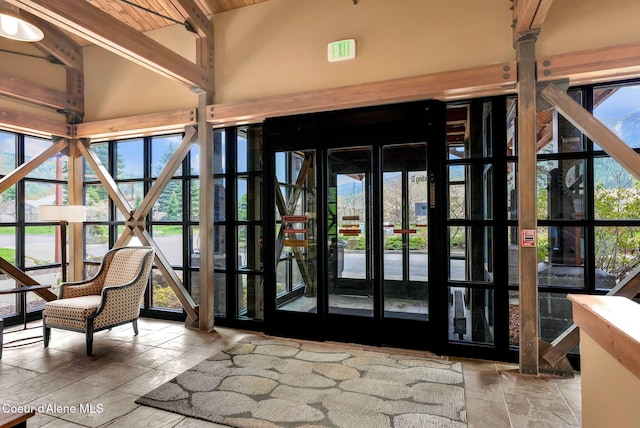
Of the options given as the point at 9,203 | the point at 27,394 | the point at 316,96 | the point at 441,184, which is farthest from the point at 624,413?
the point at 9,203

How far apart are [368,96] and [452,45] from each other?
3.16 feet

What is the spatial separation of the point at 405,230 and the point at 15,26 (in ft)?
13.4

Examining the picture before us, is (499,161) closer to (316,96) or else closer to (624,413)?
(316,96)

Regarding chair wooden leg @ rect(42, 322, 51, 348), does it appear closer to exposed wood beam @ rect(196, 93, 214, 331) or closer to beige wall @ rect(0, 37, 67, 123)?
exposed wood beam @ rect(196, 93, 214, 331)

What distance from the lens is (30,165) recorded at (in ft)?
15.9

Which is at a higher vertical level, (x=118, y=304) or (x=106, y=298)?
(x=106, y=298)

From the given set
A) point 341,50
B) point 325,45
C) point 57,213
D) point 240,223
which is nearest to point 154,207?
point 57,213

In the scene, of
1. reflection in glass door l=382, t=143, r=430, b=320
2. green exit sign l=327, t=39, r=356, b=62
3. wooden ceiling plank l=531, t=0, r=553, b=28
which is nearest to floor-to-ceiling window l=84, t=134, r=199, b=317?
green exit sign l=327, t=39, r=356, b=62

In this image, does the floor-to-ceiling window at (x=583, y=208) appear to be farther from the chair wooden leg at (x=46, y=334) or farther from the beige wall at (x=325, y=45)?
the chair wooden leg at (x=46, y=334)

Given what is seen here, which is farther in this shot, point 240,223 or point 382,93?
point 240,223

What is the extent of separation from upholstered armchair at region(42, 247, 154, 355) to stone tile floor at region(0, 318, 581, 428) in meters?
0.27

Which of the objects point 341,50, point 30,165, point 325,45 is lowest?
point 30,165

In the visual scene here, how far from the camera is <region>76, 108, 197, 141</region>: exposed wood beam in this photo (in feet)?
15.2

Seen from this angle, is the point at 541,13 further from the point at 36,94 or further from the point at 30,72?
the point at 30,72
